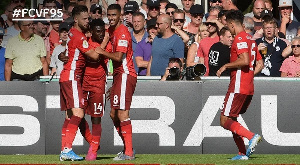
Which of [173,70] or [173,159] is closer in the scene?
[173,159]

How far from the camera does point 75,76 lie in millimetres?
12305

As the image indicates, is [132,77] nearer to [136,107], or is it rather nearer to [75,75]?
[75,75]

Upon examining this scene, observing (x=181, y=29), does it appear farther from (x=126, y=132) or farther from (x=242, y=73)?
(x=126, y=132)

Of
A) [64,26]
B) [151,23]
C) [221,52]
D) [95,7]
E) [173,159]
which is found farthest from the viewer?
[95,7]

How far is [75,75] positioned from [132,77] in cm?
86

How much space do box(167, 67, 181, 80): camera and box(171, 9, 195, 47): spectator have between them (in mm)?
1427

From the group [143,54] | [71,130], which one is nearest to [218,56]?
[143,54]

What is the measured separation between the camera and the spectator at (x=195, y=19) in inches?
647

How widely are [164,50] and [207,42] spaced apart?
36.4 inches

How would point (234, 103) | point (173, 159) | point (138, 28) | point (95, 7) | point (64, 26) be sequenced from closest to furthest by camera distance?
point (234, 103) → point (173, 159) → point (138, 28) → point (64, 26) → point (95, 7)

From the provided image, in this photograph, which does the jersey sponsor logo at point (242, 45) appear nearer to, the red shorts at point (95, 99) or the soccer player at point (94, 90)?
the soccer player at point (94, 90)

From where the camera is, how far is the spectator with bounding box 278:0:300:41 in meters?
16.7

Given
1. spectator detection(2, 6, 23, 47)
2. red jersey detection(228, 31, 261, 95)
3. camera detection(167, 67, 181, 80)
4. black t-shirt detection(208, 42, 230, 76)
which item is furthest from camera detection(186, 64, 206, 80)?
spectator detection(2, 6, 23, 47)

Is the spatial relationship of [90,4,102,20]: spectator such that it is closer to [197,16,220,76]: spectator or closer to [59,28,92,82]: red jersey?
[197,16,220,76]: spectator
